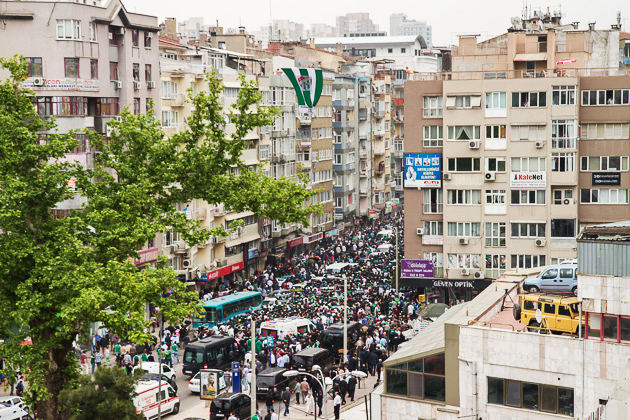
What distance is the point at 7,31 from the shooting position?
5522cm

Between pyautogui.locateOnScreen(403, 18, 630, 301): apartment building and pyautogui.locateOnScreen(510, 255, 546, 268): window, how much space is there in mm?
65

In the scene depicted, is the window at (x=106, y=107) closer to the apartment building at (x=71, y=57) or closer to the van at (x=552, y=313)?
the apartment building at (x=71, y=57)

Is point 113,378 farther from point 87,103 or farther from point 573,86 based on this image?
point 573,86

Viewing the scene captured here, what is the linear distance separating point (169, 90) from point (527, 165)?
25.2m

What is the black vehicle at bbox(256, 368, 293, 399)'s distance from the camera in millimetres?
39531

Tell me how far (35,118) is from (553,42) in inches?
1775

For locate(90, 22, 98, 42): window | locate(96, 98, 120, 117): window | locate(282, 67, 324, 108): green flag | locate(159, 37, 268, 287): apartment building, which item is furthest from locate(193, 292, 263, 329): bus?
locate(282, 67, 324, 108): green flag

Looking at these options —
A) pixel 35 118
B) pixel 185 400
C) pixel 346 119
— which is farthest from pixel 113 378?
pixel 346 119

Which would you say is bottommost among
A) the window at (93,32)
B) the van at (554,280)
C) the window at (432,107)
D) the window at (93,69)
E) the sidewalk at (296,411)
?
the sidewalk at (296,411)

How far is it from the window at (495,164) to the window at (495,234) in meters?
3.52

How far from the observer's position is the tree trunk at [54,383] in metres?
28.9

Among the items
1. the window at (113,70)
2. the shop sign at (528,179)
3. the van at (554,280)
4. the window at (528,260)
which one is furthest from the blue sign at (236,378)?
the shop sign at (528,179)

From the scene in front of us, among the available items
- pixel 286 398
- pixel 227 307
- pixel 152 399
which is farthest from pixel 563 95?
pixel 152 399

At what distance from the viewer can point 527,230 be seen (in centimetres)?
6212
